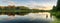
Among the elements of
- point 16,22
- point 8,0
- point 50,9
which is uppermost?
point 8,0

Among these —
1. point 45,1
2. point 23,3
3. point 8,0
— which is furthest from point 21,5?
point 45,1

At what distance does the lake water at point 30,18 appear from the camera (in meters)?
1.12

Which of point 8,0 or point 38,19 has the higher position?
point 8,0

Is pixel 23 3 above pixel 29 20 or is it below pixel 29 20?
above

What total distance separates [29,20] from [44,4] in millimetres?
238

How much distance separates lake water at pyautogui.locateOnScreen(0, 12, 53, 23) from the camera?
1.12m

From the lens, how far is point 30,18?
1147 mm

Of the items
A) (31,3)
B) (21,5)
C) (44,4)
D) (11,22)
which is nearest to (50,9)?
(44,4)

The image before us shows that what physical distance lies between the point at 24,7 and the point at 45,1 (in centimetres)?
24

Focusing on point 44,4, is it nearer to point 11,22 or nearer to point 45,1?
point 45,1

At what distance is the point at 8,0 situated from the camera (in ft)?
3.75

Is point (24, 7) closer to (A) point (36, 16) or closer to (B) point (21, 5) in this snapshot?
(B) point (21, 5)

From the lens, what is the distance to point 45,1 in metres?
1.15

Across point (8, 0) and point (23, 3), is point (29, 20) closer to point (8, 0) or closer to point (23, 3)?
point (23, 3)
